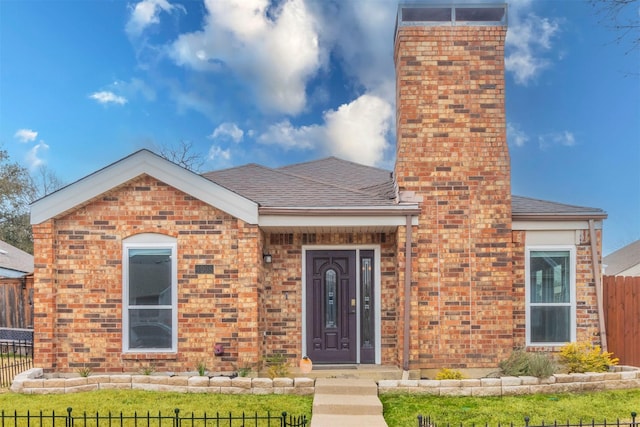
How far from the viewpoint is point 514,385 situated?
7855mm

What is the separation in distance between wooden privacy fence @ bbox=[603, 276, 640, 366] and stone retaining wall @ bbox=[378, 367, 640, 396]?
1174mm

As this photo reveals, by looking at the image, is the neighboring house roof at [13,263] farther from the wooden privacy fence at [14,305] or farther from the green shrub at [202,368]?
the green shrub at [202,368]

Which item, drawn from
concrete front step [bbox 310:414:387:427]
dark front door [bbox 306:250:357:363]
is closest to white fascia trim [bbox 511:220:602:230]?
dark front door [bbox 306:250:357:363]

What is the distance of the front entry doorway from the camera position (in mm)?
9508

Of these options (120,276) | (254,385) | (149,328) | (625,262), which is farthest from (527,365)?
(625,262)

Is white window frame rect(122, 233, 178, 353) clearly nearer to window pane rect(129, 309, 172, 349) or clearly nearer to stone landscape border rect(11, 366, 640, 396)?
window pane rect(129, 309, 172, 349)

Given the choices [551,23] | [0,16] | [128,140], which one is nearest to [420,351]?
[551,23]

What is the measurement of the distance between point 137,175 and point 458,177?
215 inches

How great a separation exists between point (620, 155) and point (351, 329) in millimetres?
13832

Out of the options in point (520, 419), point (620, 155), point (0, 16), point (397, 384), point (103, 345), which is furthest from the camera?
point (620, 155)

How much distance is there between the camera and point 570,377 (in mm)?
8031

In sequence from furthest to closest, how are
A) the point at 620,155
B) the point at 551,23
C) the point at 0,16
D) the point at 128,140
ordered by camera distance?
the point at 128,140 < the point at 620,155 < the point at 551,23 < the point at 0,16

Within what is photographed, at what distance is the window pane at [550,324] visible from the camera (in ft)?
30.8

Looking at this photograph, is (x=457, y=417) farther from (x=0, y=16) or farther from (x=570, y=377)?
(x=0, y=16)
